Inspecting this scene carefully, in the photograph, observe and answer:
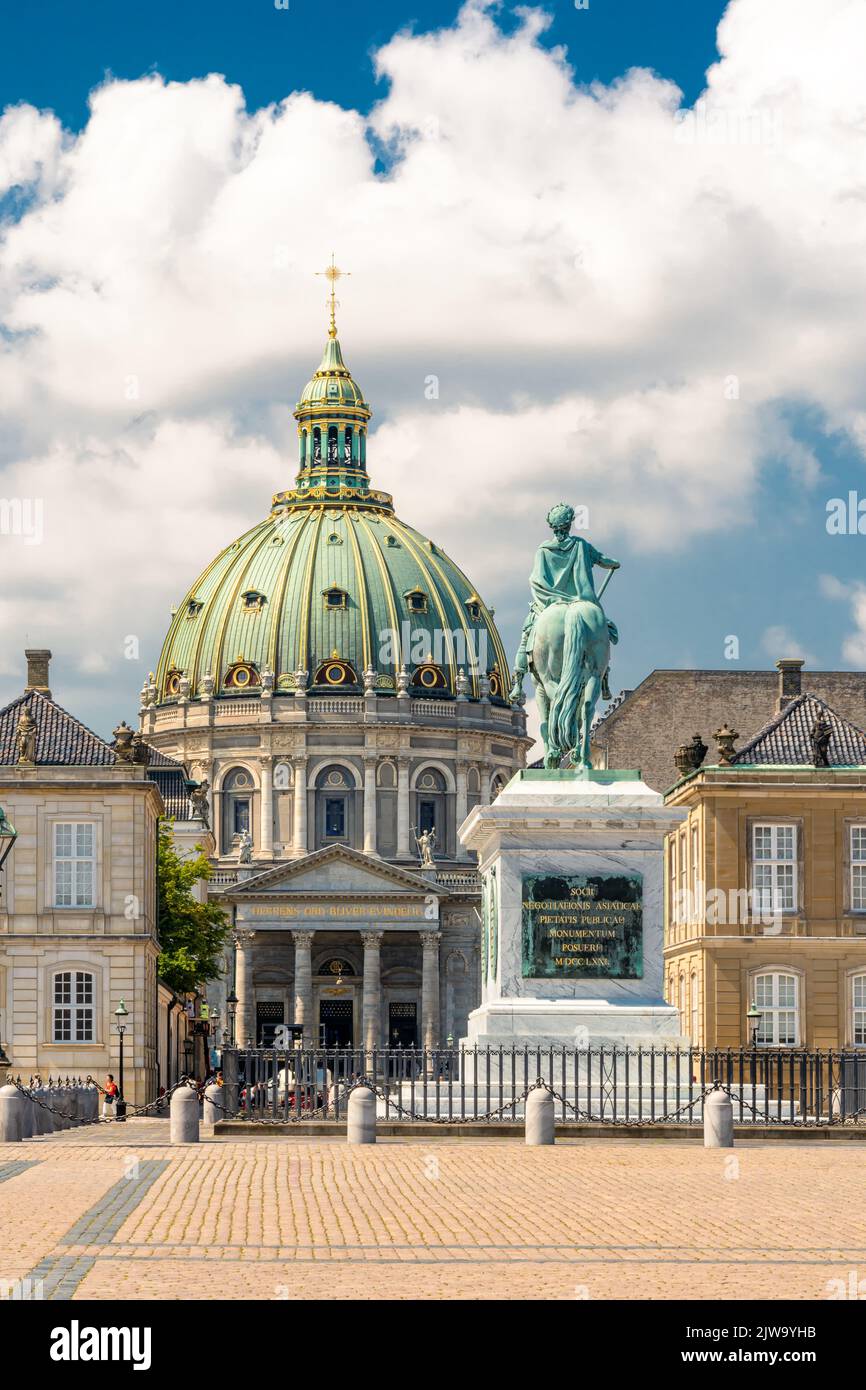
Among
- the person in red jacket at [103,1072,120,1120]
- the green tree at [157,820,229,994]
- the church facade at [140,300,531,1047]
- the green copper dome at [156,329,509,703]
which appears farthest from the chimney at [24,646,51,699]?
the green copper dome at [156,329,509,703]

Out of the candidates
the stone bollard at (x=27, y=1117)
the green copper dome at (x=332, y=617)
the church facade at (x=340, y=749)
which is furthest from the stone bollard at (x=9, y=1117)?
the green copper dome at (x=332, y=617)

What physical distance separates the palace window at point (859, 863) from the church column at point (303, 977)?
81.1m

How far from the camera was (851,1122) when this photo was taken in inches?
1453

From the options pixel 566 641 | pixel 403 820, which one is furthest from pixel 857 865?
pixel 403 820

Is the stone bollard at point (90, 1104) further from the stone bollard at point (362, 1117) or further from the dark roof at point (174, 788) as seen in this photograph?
the dark roof at point (174, 788)

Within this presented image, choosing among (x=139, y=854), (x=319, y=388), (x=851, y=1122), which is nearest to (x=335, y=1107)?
(x=851, y=1122)

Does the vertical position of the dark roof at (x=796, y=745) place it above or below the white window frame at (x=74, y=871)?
above

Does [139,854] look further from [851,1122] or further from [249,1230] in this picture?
[249,1230]

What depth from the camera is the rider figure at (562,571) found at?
115ft

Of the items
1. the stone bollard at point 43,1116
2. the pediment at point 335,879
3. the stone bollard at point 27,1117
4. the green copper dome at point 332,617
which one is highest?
the green copper dome at point 332,617

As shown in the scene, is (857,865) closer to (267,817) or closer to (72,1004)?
(72,1004)

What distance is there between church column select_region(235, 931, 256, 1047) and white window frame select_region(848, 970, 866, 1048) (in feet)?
268

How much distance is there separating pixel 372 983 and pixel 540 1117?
110929 millimetres

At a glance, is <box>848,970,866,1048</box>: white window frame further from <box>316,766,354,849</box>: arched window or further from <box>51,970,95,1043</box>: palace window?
<box>316,766,354,849</box>: arched window
